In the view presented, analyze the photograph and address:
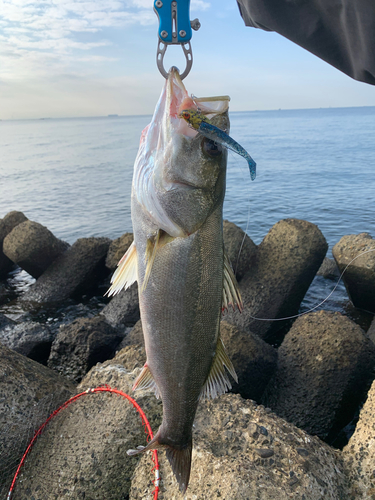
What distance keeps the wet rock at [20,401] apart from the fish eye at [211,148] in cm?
321

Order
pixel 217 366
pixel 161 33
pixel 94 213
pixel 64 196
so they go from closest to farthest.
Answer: pixel 161 33, pixel 217 366, pixel 94 213, pixel 64 196

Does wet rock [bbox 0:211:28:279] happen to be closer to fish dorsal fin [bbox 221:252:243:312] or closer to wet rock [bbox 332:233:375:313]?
wet rock [bbox 332:233:375:313]

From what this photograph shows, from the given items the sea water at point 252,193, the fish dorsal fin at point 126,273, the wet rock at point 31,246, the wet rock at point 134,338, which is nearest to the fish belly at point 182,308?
the fish dorsal fin at point 126,273

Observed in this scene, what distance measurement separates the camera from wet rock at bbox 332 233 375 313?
8.23m

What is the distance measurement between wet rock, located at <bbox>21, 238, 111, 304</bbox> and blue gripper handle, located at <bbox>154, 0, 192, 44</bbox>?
8748 millimetres

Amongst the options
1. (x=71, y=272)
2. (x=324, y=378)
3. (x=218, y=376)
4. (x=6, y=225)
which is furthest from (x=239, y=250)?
(x=6, y=225)

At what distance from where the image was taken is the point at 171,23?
227 centimetres

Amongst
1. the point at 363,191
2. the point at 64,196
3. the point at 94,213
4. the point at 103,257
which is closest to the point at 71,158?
the point at 64,196

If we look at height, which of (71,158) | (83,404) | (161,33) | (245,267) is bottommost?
(71,158)

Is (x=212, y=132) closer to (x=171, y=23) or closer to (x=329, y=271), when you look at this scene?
(x=171, y=23)

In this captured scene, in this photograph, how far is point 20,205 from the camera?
85.7ft

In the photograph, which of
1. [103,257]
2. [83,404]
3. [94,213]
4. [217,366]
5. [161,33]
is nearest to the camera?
[161,33]

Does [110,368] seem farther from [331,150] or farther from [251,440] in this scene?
[331,150]

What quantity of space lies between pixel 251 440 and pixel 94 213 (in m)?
21.3
